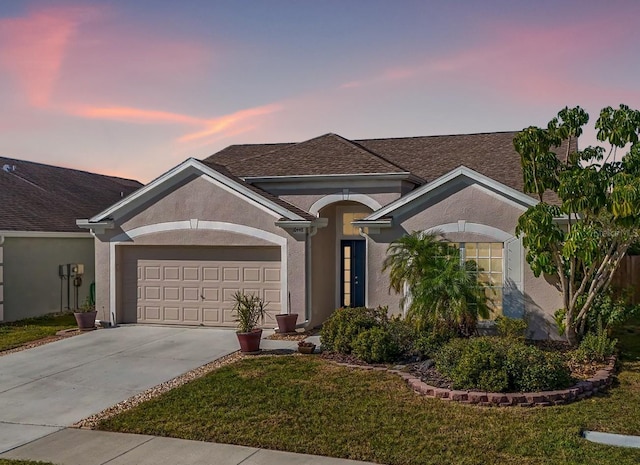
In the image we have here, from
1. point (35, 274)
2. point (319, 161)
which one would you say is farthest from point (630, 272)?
point (35, 274)

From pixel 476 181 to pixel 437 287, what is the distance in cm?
345

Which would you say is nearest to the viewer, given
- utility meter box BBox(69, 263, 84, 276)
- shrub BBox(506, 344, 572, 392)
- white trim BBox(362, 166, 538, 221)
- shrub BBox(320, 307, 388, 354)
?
shrub BBox(506, 344, 572, 392)

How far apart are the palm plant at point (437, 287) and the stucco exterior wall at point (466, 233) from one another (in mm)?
1135

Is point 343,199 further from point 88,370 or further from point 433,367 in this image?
point 88,370

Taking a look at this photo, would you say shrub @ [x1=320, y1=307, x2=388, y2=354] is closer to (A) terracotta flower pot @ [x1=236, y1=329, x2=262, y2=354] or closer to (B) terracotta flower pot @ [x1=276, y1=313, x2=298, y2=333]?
(A) terracotta flower pot @ [x1=236, y1=329, x2=262, y2=354]

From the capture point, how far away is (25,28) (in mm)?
13211

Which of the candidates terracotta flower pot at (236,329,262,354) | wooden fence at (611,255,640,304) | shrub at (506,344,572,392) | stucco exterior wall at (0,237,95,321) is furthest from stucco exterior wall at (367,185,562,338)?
stucco exterior wall at (0,237,95,321)

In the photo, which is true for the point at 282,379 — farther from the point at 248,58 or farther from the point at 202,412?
the point at 248,58

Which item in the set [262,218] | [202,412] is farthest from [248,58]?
[202,412]

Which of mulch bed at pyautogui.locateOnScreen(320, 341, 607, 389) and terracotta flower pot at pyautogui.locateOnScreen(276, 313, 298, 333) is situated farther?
terracotta flower pot at pyautogui.locateOnScreen(276, 313, 298, 333)

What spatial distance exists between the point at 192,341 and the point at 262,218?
3713 millimetres

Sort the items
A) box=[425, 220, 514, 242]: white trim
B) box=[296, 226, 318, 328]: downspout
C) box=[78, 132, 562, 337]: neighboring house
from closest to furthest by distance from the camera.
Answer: box=[425, 220, 514, 242]: white trim
box=[78, 132, 562, 337]: neighboring house
box=[296, 226, 318, 328]: downspout

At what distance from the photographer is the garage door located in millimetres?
15953

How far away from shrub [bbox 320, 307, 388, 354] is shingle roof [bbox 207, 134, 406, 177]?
497 cm
